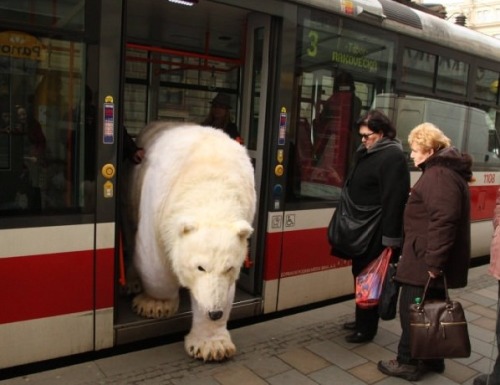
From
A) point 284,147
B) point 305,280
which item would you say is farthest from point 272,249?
point 284,147

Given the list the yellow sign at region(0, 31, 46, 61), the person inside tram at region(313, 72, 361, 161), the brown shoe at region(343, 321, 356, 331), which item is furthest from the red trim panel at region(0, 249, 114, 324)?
the person inside tram at region(313, 72, 361, 161)

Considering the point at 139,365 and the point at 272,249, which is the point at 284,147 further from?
the point at 139,365

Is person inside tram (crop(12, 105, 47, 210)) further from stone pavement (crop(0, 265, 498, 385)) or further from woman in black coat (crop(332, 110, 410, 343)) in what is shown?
woman in black coat (crop(332, 110, 410, 343))

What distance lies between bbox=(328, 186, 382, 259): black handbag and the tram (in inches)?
22.5

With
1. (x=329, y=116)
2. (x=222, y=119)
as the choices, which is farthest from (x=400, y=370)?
(x=222, y=119)

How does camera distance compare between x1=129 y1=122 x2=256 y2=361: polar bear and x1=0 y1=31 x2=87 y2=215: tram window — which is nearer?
x1=0 y1=31 x2=87 y2=215: tram window

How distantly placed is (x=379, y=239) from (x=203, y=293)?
1.66 meters

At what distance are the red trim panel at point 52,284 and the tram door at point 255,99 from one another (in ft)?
4.54

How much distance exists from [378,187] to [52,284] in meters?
2.65

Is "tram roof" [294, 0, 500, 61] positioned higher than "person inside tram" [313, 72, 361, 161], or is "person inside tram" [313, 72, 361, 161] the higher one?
"tram roof" [294, 0, 500, 61]

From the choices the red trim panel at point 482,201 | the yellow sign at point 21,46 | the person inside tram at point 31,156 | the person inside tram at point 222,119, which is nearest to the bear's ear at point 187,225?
the person inside tram at point 31,156

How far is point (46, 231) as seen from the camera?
3340mm

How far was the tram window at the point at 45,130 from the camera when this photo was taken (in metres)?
3.21

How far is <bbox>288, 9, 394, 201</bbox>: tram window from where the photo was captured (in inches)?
185
